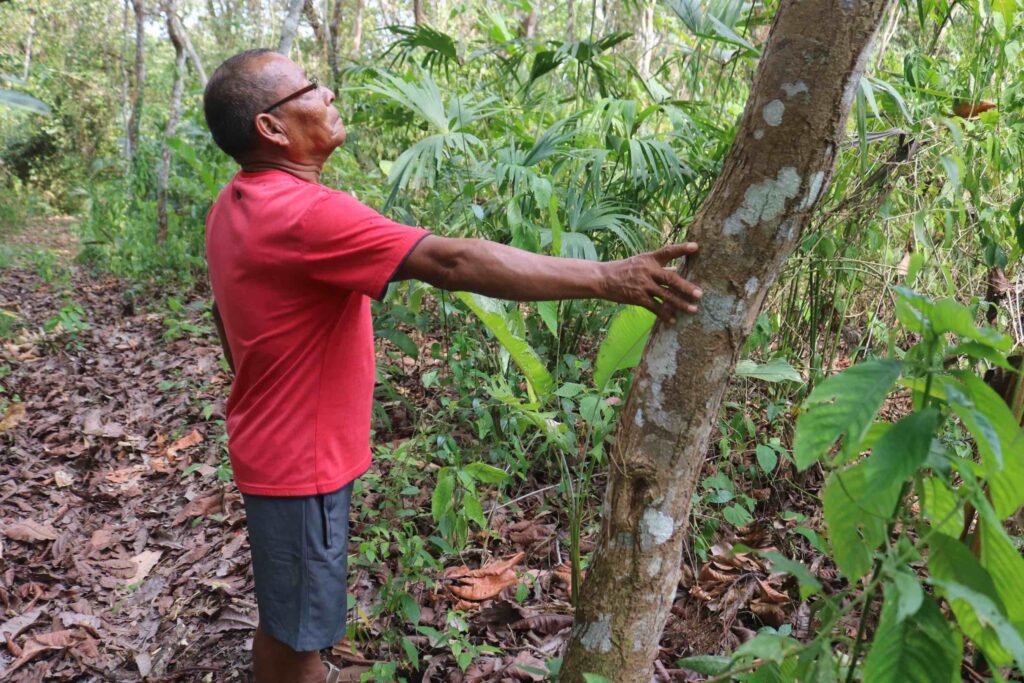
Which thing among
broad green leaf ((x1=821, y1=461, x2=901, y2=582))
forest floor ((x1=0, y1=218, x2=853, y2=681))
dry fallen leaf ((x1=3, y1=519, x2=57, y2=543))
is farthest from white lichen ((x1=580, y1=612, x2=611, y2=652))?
dry fallen leaf ((x1=3, y1=519, x2=57, y2=543))

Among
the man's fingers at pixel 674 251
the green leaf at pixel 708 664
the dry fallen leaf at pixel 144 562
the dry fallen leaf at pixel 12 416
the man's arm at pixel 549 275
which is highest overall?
the man's fingers at pixel 674 251

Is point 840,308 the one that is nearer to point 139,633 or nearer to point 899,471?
point 899,471

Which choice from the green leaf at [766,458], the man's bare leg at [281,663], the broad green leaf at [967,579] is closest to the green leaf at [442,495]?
the man's bare leg at [281,663]

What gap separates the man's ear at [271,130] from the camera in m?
1.93

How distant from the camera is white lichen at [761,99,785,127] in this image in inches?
56.6

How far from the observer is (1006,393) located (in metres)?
2.25

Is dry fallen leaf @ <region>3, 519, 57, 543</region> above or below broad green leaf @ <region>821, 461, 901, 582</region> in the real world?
below

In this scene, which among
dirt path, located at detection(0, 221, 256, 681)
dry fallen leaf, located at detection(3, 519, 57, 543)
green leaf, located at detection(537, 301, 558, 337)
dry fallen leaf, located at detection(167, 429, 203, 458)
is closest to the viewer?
green leaf, located at detection(537, 301, 558, 337)

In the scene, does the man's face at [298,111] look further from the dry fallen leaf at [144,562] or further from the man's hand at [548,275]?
the dry fallen leaf at [144,562]

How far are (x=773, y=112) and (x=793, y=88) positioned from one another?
0.05 m

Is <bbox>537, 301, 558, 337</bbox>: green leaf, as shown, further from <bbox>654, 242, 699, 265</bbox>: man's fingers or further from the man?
<bbox>654, 242, 699, 265</bbox>: man's fingers

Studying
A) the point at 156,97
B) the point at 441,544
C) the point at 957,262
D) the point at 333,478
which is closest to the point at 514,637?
the point at 441,544

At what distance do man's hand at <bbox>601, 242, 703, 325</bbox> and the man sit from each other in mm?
295

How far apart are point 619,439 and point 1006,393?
4.43ft
